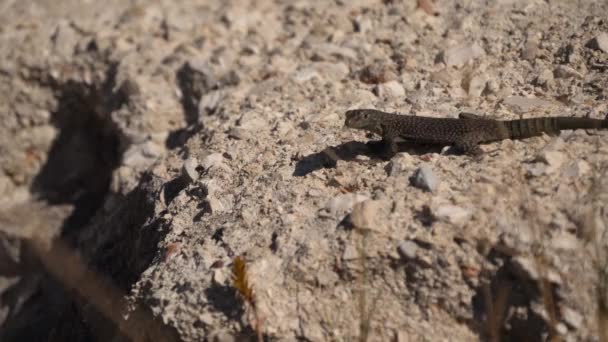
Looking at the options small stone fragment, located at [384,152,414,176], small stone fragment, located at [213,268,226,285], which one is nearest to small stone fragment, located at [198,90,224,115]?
small stone fragment, located at [384,152,414,176]

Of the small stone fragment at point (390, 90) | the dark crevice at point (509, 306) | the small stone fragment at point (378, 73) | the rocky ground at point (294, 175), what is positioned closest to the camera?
the dark crevice at point (509, 306)

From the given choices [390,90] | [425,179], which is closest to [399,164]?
[425,179]

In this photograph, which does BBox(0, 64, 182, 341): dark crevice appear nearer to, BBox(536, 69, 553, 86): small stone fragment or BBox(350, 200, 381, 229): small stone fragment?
BBox(350, 200, 381, 229): small stone fragment

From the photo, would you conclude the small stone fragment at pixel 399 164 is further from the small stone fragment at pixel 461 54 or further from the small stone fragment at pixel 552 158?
the small stone fragment at pixel 461 54

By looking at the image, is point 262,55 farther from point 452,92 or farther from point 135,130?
point 452,92

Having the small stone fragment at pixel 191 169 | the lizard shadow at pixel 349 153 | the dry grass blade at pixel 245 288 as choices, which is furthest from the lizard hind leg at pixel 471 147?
the small stone fragment at pixel 191 169

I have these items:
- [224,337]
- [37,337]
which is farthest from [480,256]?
[37,337]
